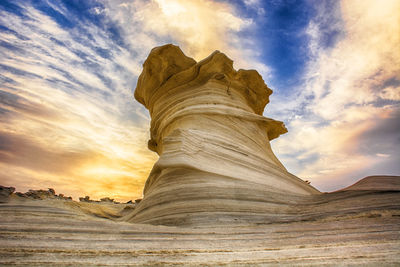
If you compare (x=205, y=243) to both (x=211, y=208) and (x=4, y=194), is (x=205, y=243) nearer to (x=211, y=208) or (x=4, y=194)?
(x=211, y=208)

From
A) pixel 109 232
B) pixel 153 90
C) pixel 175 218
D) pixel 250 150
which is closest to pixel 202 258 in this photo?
pixel 109 232

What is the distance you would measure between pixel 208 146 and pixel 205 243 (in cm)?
241

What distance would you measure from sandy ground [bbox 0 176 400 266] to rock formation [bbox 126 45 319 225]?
962mm

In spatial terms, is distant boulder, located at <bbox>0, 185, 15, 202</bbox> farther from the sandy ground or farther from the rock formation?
the rock formation

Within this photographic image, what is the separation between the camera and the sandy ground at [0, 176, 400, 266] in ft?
3.98

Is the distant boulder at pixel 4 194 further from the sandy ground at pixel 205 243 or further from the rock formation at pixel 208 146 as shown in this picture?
the rock formation at pixel 208 146

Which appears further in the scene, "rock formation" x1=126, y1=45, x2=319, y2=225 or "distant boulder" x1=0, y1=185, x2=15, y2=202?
"distant boulder" x1=0, y1=185, x2=15, y2=202

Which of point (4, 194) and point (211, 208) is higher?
point (4, 194)

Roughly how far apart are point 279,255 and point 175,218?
78.1 inches

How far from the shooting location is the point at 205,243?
1693mm

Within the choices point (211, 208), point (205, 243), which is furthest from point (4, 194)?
point (205, 243)

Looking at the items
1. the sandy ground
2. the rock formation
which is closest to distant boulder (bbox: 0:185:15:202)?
the sandy ground

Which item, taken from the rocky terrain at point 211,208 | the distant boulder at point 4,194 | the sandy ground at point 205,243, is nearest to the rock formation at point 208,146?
the rocky terrain at point 211,208

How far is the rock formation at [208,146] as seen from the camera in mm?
3264
